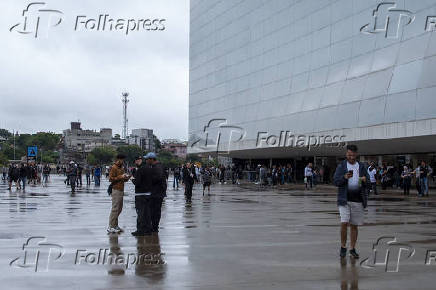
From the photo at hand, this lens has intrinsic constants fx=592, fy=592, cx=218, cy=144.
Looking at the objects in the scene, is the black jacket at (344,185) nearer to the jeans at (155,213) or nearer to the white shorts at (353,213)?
the white shorts at (353,213)

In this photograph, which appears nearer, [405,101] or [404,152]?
[405,101]

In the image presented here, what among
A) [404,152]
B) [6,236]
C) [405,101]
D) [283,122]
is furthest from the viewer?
[283,122]

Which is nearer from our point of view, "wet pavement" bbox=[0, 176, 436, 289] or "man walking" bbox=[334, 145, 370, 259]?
"wet pavement" bbox=[0, 176, 436, 289]

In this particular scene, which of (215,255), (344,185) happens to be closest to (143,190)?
(215,255)

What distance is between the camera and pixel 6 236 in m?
11.8

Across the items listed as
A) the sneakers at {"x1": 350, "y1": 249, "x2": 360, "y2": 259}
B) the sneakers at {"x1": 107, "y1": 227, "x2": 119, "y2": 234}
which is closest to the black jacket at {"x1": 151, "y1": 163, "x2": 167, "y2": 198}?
the sneakers at {"x1": 107, "y1": 227, "x2": 119, "y2": 234}

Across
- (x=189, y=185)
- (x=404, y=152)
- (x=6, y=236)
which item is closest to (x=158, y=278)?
(x=6, y=236)

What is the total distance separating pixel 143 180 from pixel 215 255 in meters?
3.76

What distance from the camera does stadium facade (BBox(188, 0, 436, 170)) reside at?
3077 centimetres

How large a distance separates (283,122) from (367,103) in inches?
440

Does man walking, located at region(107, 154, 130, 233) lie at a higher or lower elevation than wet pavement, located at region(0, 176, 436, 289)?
higher

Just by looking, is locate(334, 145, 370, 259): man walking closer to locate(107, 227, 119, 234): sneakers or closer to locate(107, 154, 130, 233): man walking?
locate(107, 227, 119, 234): sneakers

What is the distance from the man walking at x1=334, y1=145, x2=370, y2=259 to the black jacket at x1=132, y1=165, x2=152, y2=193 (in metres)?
4.78

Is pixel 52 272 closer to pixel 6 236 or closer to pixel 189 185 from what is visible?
pixel 6 236
